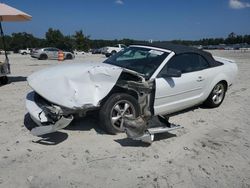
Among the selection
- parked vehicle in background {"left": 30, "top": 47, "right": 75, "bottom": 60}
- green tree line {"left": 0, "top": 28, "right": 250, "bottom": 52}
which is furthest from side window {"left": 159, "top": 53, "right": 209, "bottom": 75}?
green tree line {"left": 0, "top": 28, "right": 250, "bottom": 52}

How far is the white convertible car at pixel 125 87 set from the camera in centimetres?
471

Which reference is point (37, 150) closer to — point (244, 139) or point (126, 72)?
Answer: point (126, 72)

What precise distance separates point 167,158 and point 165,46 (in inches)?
109

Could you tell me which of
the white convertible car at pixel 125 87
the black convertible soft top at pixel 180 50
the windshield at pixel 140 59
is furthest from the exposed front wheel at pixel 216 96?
the windshield at pixel 140 59

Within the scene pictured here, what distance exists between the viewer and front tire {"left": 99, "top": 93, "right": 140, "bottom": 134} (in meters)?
4.90

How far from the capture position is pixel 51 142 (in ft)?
15.8

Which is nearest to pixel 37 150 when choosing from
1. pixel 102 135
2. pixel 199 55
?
pixel 102 135

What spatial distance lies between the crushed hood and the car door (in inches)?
37.5

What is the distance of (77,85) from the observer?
15.9 ft

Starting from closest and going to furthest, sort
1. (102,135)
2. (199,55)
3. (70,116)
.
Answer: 1. (70,116)
2. (102,135)
3. (199,55)

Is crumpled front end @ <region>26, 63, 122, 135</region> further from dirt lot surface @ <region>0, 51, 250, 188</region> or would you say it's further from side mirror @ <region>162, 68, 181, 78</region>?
side mirror @ <region>162, 68, 181, 78</region>

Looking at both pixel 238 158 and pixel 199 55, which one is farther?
pixel 199 55

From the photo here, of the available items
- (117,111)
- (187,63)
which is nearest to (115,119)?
(117,111)

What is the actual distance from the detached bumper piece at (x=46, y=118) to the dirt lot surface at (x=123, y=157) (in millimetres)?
315
